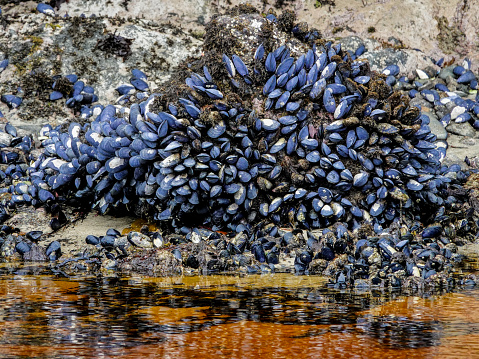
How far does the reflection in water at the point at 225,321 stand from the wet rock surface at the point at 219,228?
0.49 meters

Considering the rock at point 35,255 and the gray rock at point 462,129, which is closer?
the rock at point 35,255

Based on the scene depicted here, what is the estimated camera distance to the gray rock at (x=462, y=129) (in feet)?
25.4

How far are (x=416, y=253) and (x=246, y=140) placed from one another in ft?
6.09

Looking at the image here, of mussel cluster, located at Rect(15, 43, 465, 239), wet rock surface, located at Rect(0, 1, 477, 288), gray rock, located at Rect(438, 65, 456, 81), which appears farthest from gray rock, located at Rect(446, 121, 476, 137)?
mussel cluster, located at Rect(15, 43, 465, 239)

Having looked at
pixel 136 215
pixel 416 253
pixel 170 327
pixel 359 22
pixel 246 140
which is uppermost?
pixel 359 22

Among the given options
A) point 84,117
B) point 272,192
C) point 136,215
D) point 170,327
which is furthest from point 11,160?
point 170,327

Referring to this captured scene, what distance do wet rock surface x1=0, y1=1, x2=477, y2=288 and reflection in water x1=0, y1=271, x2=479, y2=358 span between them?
19.2 inches

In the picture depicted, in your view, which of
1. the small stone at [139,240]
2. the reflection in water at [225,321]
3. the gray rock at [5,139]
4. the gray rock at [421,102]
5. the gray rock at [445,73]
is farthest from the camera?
the gray rock at [445,73]

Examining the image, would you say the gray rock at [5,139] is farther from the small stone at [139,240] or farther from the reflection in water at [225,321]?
the reflection in water at [225,321]

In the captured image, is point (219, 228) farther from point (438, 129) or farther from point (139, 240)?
point (438, 129)

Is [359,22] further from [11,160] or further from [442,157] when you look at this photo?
[11,160]

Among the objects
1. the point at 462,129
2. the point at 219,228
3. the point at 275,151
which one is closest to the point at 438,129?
the point at 462,129

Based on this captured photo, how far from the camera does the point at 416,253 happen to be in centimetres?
430

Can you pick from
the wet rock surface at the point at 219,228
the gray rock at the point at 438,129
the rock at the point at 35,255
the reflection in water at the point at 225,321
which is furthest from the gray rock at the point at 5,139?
the gray rock at the point at 438,129
